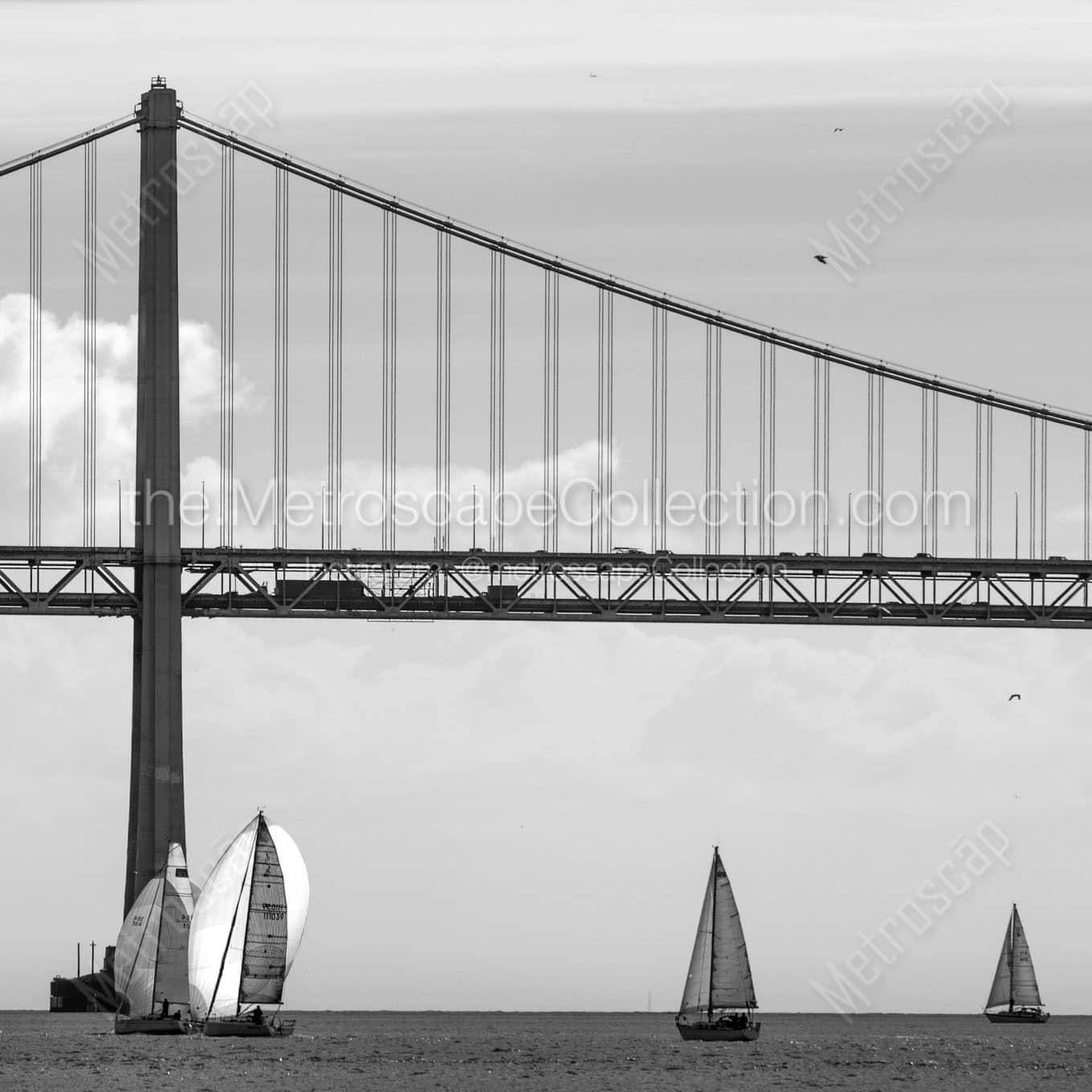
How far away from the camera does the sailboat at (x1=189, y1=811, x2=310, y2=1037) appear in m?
83.4

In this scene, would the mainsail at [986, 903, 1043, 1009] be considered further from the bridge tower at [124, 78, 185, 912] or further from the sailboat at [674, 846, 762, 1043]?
the bridge tower at [124, 78, 185, 912]

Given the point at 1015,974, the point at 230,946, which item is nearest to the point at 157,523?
the point at 230,946

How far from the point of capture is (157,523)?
9350 cm

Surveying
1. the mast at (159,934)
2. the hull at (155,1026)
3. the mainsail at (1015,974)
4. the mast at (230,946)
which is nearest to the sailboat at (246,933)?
the mast at (230,946)

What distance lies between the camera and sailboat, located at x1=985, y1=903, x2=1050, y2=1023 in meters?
136

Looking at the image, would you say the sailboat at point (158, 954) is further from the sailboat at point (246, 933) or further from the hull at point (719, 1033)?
the hull at point (719, 1033)

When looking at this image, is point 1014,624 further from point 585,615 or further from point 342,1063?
point 342,1063

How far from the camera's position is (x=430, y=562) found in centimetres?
9619

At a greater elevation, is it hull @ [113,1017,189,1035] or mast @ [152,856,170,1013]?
mast @ [152,856,170,1013]

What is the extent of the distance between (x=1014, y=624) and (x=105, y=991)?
34928 millimetres

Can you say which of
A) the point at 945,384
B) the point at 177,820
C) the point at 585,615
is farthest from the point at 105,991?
the point at 945,384

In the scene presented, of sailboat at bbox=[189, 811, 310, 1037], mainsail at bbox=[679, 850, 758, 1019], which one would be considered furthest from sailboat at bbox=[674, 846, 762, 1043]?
sailboat at bbox=[189, 811, 310, 1037]

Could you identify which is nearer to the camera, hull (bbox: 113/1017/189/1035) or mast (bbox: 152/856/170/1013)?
mast (bbox: 152/856/170/1013)

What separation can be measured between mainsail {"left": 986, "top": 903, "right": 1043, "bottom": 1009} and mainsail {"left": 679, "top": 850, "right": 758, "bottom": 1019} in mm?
45001
